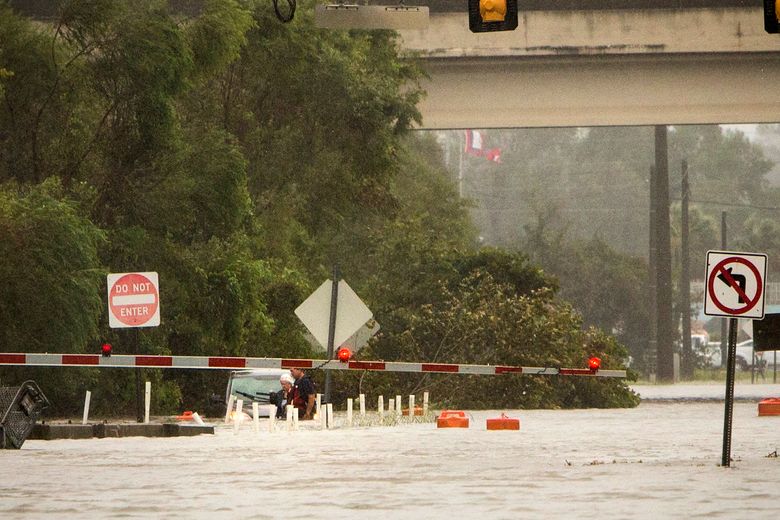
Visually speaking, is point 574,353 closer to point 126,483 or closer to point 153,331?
point 153,331

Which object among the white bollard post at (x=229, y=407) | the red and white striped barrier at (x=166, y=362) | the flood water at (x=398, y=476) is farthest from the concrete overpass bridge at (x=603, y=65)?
the flood water at (x=398, y=476)

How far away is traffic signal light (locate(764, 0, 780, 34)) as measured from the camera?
2041 centimetres

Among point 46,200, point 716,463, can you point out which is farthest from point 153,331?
point 716,463

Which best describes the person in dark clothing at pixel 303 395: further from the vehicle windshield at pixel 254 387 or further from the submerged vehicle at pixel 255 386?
the vehicle windshield at pixel 254 387

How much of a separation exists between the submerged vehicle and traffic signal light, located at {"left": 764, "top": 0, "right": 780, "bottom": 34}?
12949mm

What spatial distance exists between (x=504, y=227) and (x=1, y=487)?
154358 millimetres

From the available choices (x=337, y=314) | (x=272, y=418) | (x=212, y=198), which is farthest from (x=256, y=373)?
(x=272, y=418)

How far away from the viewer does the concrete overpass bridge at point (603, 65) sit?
4241 cm

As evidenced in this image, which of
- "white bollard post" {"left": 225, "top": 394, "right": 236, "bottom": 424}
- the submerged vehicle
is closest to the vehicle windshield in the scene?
the submerged vehicle

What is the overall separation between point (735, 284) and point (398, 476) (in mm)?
3642

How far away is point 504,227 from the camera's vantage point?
168 metres

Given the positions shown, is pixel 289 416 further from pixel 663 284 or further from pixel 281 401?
pixel 663 284

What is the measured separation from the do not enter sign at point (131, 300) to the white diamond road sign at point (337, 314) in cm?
254

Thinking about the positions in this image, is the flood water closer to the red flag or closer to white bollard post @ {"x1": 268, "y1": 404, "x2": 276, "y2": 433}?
white bollard post @ {"x1": 268, "y1": 404, "x2": 276, "y2": 433}
